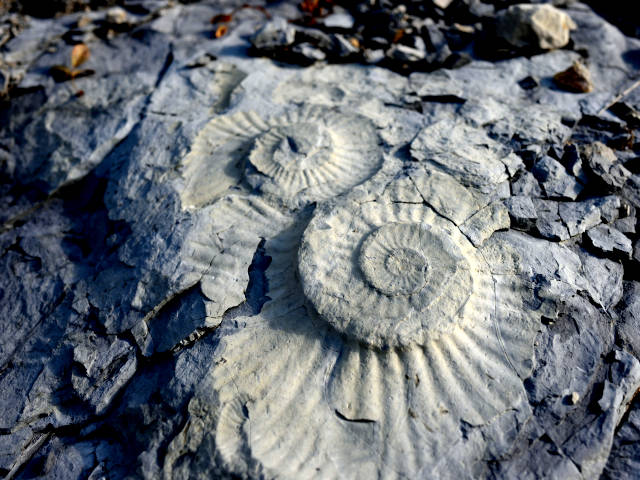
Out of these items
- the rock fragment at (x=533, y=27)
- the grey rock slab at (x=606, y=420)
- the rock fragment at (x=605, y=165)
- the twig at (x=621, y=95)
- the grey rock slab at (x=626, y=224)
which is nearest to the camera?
the grey rock slab at (x=606, y=420)

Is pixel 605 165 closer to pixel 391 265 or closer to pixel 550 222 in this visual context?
pixel 550 222

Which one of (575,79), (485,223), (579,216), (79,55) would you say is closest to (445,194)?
(485,223)

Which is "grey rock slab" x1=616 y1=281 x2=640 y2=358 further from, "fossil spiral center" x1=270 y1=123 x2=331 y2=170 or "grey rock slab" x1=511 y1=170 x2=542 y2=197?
"fossil spiral center" x1=270 y1=123 x2=331 y2=170

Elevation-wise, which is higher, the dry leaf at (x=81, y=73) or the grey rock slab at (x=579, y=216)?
the grey rock slab at (x=579, y=216)

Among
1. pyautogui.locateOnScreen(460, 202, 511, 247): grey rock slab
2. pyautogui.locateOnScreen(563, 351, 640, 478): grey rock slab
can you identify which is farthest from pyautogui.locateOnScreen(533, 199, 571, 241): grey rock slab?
pyautogui.locateOnScreen(563, 351, 640, 478): grey rock slab

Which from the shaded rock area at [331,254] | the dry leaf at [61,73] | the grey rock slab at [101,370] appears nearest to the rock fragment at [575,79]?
the shaded rock area at [331,254]

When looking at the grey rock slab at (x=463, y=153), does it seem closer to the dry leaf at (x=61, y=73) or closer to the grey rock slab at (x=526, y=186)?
the grey rock slab at (x=526, y=186)

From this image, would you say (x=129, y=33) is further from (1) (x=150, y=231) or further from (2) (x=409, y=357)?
(2) (x=409, y=357)
